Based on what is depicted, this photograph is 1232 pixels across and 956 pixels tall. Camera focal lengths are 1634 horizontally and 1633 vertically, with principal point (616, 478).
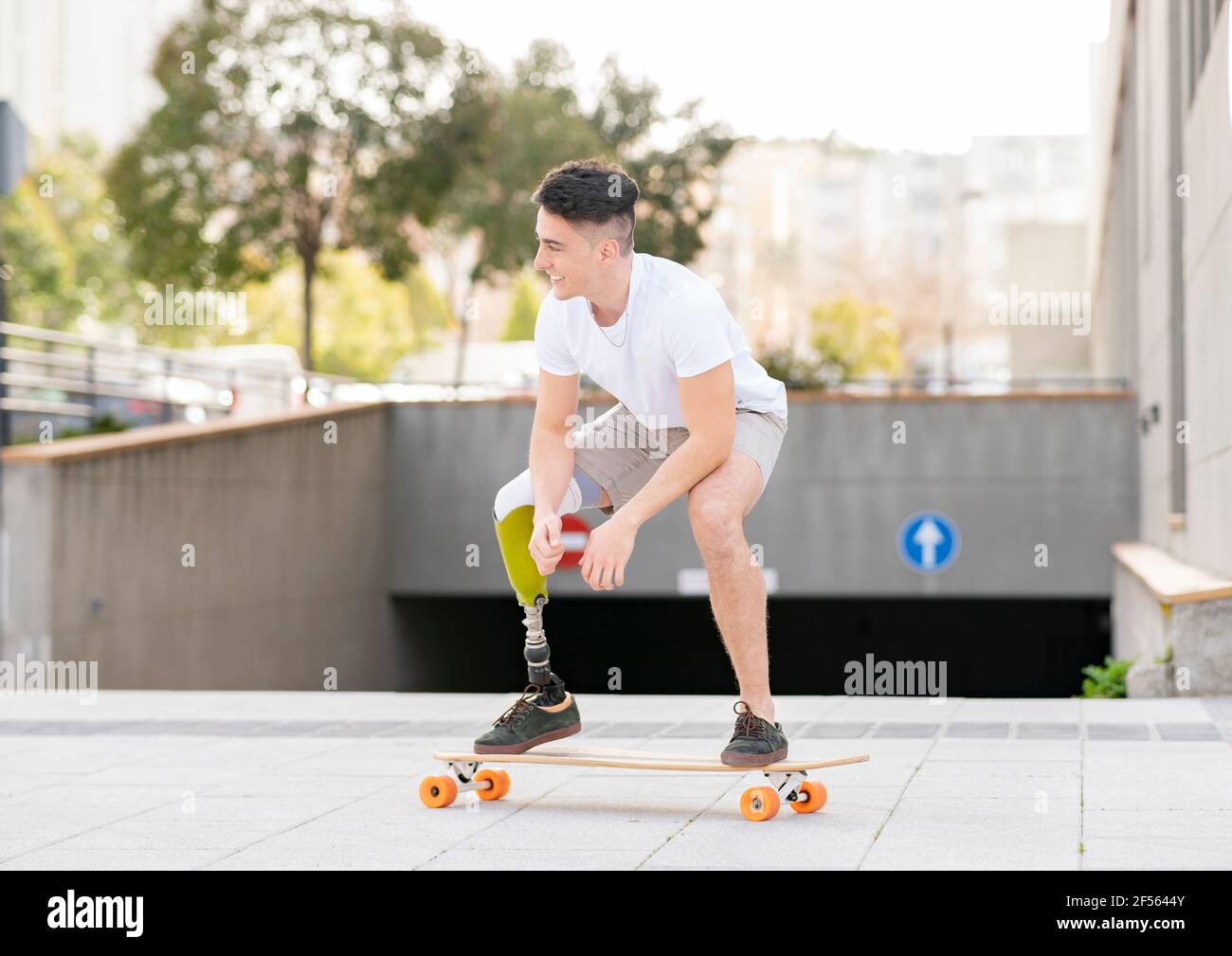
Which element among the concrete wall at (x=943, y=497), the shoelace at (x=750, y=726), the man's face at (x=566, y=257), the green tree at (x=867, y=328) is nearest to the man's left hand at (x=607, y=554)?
the shoelace at (x=750, y=726)

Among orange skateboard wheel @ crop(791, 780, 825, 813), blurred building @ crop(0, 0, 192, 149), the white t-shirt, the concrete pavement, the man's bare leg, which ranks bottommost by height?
the concrete pavement

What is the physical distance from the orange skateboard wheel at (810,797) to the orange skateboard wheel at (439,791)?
1055mm

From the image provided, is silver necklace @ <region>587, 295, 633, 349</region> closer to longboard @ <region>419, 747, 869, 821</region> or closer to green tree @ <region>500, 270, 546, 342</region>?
longboard @ <region>419, 747, 869, 821</region>

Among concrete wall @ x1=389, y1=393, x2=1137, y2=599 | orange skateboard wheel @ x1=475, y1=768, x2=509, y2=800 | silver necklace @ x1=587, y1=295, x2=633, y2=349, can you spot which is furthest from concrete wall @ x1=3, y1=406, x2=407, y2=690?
silver necklace @ x1=587, y1=295, x2=633, y2=349

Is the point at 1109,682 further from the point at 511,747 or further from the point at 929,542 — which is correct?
the point at 929,542

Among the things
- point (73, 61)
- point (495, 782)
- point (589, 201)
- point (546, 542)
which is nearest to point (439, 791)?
point (495, 782)

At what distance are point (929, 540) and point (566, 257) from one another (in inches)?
642

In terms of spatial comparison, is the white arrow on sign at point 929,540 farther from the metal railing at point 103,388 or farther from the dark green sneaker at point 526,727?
the dark green sneaker at point 526,727

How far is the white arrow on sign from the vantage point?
2047 centimetres

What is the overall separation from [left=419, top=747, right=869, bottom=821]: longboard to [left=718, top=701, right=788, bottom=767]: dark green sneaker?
2cm
